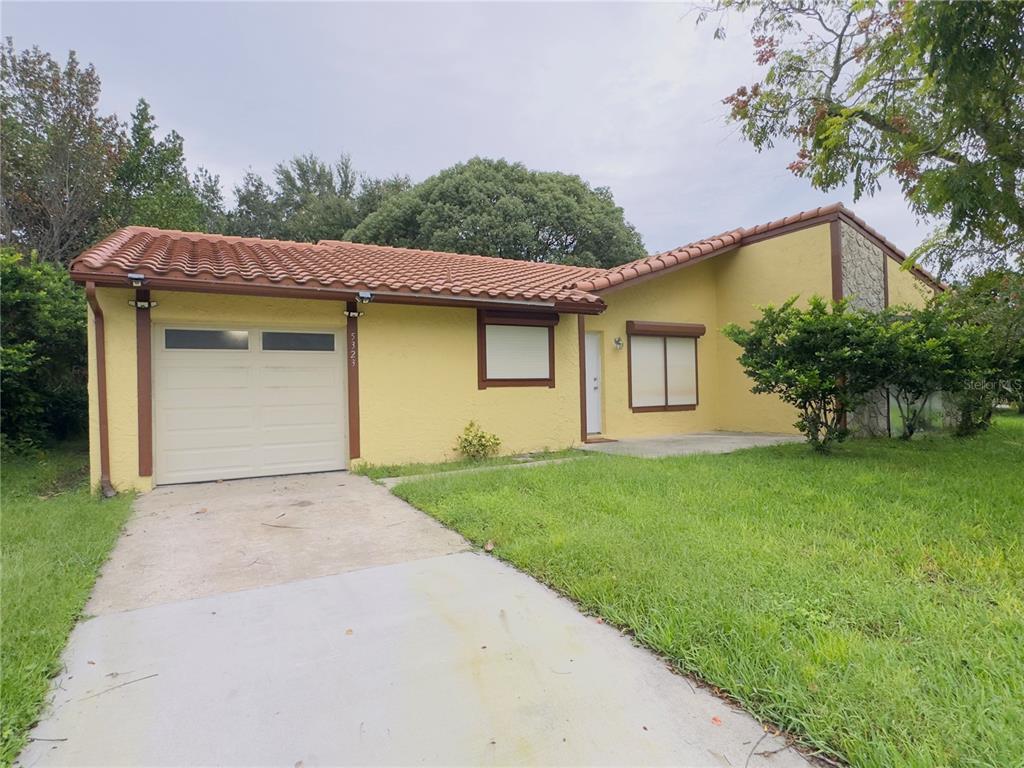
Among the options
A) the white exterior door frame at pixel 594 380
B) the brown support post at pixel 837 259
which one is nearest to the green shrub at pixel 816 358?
the brown support post at pixel 837 259

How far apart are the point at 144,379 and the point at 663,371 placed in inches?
383

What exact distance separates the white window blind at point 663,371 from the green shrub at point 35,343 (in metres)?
10.3

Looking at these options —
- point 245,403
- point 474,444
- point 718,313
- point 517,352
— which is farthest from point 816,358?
point 245,403

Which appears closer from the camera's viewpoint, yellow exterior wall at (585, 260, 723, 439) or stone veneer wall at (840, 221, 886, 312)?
stone veneer wall at (840, 221, 886, 312)

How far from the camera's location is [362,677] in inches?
98.7

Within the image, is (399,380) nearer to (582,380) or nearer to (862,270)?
(582,380)

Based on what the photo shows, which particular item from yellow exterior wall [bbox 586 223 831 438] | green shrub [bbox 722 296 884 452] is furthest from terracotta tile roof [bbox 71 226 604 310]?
green shrub [bbox 722 296 884 452]

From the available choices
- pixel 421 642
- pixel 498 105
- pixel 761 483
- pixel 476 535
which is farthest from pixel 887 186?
pixel 498 105

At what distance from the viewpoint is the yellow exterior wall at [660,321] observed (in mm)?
11367

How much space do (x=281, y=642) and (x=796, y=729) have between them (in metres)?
2.48

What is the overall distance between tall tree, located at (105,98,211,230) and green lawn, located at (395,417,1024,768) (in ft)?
39.6

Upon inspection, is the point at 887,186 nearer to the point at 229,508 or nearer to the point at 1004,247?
the point at 1004,247

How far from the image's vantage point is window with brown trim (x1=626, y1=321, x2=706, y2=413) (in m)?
11.7

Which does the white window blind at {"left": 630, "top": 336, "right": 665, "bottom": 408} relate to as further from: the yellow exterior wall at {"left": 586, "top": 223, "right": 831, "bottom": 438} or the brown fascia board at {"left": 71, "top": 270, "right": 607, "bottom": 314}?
the brown fascia board at {"left": 71, "top": 270, "right": 607, "bottom": 314}
